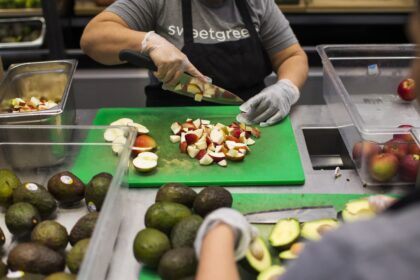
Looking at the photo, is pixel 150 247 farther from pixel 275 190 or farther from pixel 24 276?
pixel 275 190

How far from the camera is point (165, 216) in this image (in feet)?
3.83

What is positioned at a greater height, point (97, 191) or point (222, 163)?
point (97, 191)

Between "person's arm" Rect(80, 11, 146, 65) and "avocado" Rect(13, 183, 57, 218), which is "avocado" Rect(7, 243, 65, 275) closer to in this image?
"avocado" Rect(13, 183, 57, 218)

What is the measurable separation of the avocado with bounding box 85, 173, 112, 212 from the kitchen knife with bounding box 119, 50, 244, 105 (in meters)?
0.50

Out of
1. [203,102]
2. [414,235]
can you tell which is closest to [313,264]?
[414,235]

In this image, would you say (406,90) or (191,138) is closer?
(191,138)

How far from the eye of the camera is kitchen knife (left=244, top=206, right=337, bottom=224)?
126 cm

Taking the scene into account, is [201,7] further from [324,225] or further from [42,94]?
[324,225]

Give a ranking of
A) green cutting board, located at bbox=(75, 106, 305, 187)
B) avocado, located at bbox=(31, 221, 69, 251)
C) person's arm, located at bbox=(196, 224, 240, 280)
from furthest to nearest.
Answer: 1. green cutting board, located at bbox=(75, 106, 305, 187)
2. avocado, located at bbox=(31, 221, 69, 251)
3. person's arm, located at bbox=(196, 224, 240, 280)

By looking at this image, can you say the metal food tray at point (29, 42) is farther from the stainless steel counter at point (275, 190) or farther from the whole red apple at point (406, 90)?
the whole red apple at point (406, 90)

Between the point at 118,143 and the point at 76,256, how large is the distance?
39 cm

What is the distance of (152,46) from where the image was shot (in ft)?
5.49

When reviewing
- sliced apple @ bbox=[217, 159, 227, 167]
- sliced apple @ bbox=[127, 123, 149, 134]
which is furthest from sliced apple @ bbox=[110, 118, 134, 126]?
sliced apple @ bbox=[217, 159, 227, 167]

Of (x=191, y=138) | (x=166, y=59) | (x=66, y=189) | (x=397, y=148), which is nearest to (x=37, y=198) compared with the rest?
(x=66, y=189)
